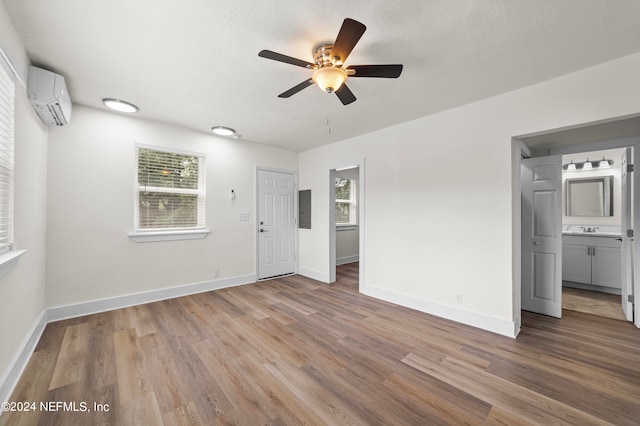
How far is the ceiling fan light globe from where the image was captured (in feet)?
6.05

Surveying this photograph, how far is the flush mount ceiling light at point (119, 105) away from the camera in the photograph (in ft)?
9.80

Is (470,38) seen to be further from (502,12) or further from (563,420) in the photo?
(563,420)

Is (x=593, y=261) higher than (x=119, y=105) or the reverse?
the reverse

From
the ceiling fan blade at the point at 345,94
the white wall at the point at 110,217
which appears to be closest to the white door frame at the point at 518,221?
the ceiling fan blade at the point at 345,94

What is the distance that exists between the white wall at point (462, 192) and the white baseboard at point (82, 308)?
252 centimetres

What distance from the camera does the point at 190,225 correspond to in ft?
13.5

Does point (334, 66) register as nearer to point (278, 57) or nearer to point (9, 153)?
point (278, 57)

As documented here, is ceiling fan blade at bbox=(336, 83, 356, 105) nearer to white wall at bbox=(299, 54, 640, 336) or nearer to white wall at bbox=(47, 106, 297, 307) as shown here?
white wall at bbox=(299, 54, 640, 336)

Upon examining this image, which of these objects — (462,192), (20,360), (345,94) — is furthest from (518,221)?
(20,360)

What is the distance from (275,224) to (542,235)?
4.18 meters

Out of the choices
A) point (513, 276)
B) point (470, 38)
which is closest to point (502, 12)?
point (470, 38)

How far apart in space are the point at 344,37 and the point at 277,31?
58 centimetres

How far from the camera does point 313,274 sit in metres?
5.03

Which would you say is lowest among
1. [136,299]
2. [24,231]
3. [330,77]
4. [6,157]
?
[136,299]
